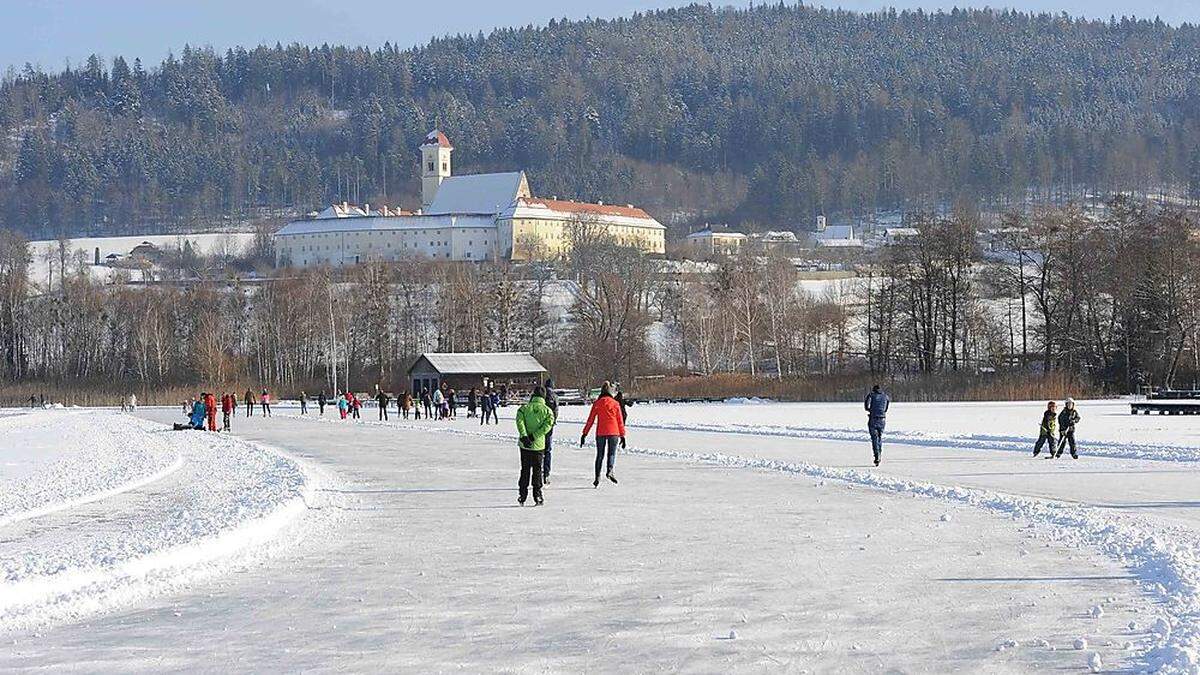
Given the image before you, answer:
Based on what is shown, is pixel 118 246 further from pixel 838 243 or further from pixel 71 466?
pixel 71 466

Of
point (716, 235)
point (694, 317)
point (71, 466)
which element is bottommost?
point (71, 466)

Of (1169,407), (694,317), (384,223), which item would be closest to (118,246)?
(384,223)

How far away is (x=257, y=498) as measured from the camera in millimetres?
16734

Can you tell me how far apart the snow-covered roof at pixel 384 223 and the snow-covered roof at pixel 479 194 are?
7.01 metres

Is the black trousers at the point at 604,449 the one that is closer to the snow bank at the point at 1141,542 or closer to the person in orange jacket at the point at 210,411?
the snow bank at the point at 1141,542

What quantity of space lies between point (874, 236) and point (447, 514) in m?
177

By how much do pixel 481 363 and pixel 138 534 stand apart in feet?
211

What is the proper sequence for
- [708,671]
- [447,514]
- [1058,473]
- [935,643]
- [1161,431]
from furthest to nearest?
[1161,431] < [1058,473] < [447,514] < [935,643] < [708,671]

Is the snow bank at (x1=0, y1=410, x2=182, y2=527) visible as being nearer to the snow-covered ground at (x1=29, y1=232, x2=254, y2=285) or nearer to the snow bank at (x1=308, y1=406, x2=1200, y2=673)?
the snow bank at (x1=308, y1=406, x2=1200, y2=673)

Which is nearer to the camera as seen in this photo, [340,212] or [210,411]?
[210,411]

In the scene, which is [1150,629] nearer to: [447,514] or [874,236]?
[447,514]

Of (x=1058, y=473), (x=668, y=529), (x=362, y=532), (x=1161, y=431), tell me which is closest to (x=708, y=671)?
(x=668, y=529)

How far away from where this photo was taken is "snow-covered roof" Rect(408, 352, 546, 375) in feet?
250

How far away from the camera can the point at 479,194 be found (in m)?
196
